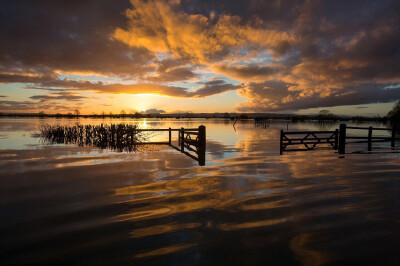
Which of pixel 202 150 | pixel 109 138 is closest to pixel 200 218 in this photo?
pixel 202 150

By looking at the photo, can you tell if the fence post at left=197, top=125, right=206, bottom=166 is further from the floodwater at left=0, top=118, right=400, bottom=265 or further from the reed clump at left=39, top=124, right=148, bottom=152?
the reed clump at left=39, top=124, right=148, bottom=152

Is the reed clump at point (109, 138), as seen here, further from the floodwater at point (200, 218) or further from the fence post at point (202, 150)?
the floodwater at point (200, 218)

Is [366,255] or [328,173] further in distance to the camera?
[328,173]

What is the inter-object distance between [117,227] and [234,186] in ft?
16.4

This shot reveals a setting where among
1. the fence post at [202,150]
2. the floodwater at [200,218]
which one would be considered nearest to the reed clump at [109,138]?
the fence post at [202,150]

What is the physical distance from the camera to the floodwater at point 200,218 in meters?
4.54

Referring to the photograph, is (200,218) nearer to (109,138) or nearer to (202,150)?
(202,150)

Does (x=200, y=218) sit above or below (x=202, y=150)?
below

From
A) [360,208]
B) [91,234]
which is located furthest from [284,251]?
[91,234]

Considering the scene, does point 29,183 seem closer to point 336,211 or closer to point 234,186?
point 234,186

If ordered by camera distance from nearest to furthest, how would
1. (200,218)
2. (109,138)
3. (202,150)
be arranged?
(200,218) → (202,150) → (109,138)

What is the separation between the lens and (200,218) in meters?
6.16

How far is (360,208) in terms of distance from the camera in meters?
6.83

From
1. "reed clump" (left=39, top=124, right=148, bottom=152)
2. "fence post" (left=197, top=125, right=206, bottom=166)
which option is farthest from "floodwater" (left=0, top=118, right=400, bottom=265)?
"reed clump" (left=39, top=124, right=148, bottom=152)
